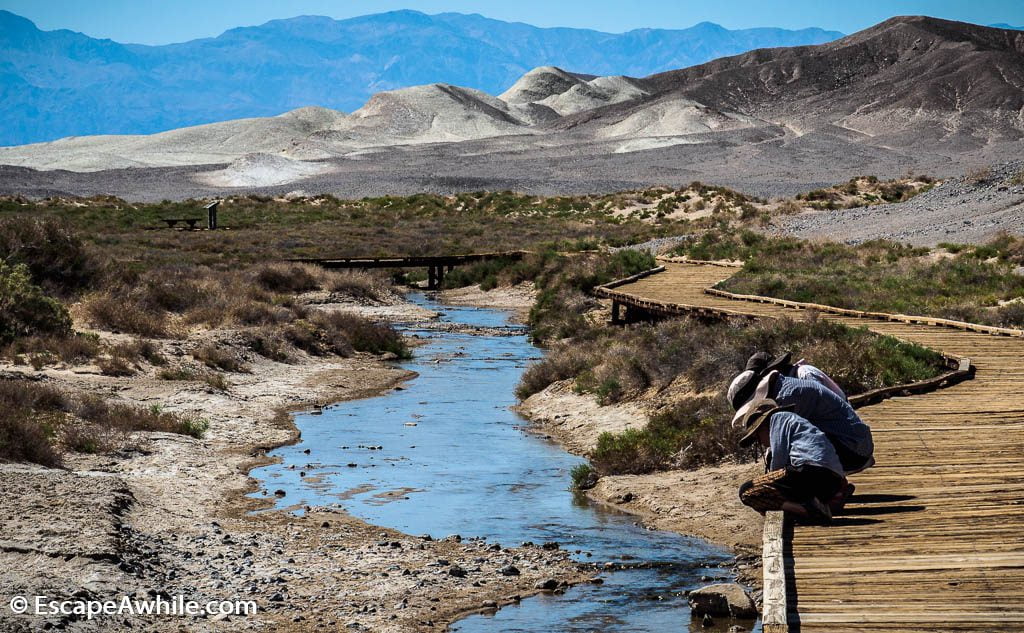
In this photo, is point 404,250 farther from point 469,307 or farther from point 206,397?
point 206,397

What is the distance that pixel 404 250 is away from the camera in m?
50.4

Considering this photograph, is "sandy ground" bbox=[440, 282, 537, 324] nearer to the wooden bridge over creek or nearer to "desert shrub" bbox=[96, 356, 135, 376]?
the wooden bridge over creek

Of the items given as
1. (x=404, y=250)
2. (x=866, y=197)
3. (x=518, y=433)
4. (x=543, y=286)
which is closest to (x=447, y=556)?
(x=518, y=433)

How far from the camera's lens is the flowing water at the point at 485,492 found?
10680mm

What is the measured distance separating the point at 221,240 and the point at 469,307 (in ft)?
45.4

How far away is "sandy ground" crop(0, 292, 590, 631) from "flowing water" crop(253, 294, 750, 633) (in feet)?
1.56

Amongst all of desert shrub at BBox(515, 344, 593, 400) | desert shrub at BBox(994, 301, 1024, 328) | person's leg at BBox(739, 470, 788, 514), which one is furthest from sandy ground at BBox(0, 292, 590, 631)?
desert shrub at BBox(994, 301, 1024, 328)

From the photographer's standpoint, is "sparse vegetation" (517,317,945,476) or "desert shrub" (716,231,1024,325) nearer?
"sparse vegetation" (517,317,945,476)

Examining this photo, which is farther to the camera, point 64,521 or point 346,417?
point 346,417

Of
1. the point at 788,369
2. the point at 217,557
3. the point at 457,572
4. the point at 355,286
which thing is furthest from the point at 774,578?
the point at 355,286

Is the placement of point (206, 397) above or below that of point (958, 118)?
below

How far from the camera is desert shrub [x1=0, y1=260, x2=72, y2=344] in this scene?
859 inches

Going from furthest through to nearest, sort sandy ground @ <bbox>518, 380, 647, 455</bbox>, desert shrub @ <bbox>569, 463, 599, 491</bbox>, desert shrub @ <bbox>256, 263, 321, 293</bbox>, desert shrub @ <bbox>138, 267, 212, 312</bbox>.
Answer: desert shrub @ <bbox>256, 263, 321, 293</bbox> → desert shrub @ <bbox>138, 267, 212, 312</bbox> → sandy ground @ <bbox>518, 380, 647, 455</bbox> → desert shrub @ <bbox>569, 463, 599, 491</bbox>

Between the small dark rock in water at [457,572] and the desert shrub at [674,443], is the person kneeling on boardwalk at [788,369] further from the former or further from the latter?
the desert shrub at [674,443]
